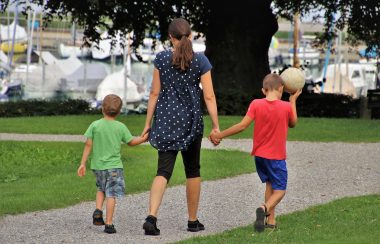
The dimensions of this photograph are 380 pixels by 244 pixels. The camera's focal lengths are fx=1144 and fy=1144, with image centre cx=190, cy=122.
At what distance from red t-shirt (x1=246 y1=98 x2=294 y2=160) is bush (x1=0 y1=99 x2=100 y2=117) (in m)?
21.3

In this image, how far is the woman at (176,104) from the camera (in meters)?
9.58

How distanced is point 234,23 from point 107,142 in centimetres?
1994

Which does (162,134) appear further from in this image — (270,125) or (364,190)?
(364,190)

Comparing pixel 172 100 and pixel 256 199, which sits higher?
pixel 172 100

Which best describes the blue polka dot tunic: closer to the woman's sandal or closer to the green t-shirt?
the green t-shirt

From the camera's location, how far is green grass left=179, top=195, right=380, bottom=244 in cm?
904

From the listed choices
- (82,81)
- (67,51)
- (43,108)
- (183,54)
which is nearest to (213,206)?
(183,54)

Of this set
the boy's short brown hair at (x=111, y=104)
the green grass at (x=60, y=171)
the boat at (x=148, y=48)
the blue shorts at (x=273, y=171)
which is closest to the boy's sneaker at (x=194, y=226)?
the blue shorts at (x=273, y=171)

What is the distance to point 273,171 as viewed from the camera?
31.4 ft

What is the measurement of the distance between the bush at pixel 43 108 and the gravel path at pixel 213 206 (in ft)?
48.2

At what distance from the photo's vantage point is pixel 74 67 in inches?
2292

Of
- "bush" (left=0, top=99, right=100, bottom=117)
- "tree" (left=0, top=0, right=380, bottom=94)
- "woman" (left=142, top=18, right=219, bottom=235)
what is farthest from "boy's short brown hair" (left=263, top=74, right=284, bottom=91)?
"bush" (left=0, top=99, right=100, bottom=117)

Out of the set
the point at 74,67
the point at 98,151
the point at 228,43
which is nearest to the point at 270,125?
the point at 98,151

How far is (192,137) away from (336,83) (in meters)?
51.4
